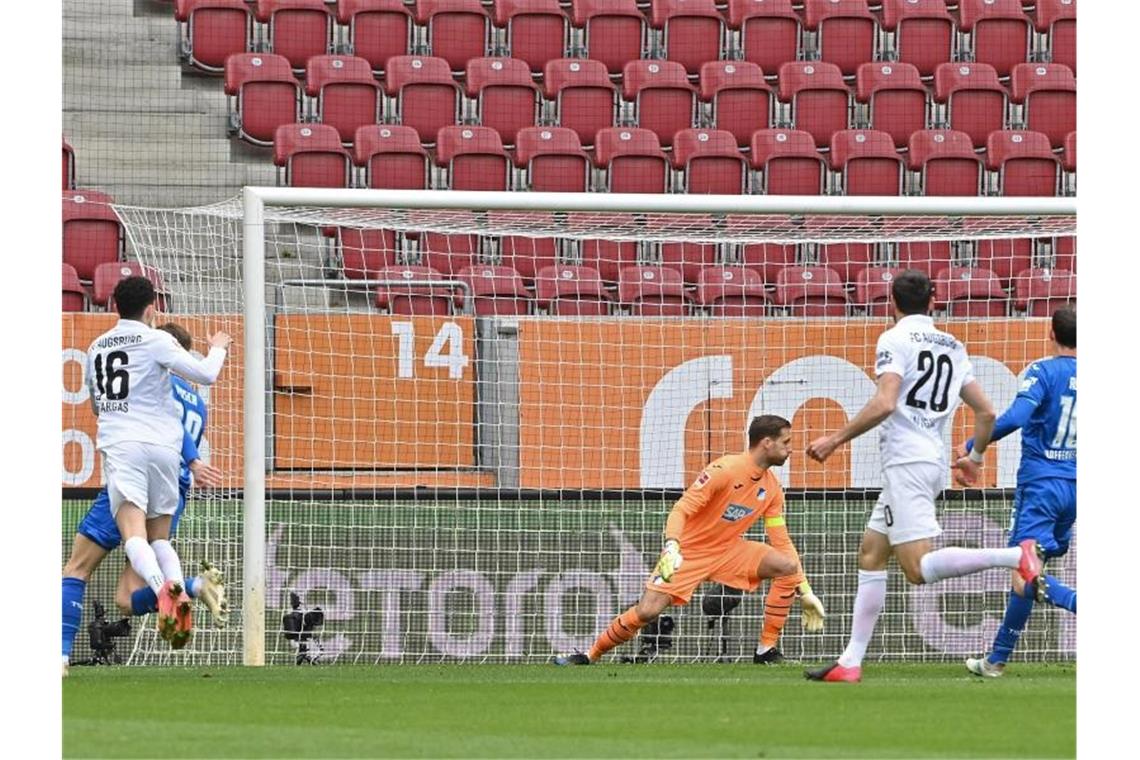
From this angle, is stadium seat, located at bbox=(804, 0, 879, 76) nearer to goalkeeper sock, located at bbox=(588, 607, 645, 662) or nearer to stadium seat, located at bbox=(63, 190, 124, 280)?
stadium seat, located at bbox=(63, 190, 124, 280)

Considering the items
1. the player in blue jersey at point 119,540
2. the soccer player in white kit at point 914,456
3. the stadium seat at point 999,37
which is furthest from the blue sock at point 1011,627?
the stadium seat at point 999,37

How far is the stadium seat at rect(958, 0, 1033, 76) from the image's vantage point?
18.0m

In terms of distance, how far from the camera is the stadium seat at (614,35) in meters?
17.3

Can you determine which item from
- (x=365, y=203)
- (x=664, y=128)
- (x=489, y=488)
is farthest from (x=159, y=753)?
(x=664, y=128)

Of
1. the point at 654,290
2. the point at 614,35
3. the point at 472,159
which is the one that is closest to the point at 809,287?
the point at 654,290

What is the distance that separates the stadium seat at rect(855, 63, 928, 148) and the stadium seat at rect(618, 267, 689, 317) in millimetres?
4608

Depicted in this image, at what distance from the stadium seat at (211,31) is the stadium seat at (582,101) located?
2.67m

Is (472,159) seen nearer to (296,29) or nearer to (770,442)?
(296,29)

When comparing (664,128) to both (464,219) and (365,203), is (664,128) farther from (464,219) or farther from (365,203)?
(365,203)

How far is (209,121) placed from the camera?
1609 centimetres

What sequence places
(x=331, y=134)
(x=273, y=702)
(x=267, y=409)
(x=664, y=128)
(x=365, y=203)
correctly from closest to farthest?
(x=273, y=702), (x=365, y=203), (x=267, y=409), (x=331, y=134), (x=664, y=128)

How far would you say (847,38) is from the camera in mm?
17750

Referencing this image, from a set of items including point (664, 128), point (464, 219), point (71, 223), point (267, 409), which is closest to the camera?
point (267, 409)

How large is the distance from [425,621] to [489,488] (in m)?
0.84
